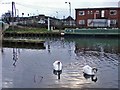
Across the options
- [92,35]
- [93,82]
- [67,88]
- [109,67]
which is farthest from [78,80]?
[92,35]

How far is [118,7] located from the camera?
60.2 meters

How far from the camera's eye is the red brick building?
60500 mm

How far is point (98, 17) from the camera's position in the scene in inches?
2427

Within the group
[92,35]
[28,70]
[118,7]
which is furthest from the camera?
[118,7]

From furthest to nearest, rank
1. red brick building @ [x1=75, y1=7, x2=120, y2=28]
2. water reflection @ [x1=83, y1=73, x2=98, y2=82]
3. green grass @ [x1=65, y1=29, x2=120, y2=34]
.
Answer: red brick building @ [x1=75, y1=7, x2=120, y2=28] → green grass @ [x1=65, y1=29, x2=120, y2=34] → water reflection @ [x1=83, y1=73, x2=98, y2=82]

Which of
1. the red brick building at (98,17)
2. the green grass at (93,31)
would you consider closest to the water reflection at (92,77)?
the green grass at (93,31)

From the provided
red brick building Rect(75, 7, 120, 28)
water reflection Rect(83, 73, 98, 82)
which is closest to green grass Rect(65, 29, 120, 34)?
red brick building Rect(75, 7, 120, 28)

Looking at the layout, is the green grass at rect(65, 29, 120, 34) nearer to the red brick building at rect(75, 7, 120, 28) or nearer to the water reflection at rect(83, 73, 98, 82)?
the red brick building at rect(75, 7, 120, 28)

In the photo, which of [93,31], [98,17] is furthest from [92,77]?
[98,17]

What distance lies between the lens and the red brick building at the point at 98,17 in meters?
60.5

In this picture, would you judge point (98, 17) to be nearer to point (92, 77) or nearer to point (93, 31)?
point (93, 31)

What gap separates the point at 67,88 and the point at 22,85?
7.12ft

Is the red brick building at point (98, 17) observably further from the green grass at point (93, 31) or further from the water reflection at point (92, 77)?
the water reflection at point (92, 77)

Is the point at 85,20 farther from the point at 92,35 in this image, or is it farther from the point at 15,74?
the point at 15,74
